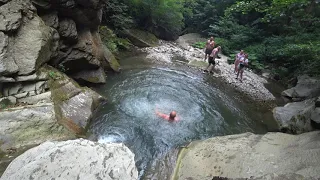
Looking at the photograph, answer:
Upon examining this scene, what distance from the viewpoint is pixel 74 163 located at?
3818 millimetres

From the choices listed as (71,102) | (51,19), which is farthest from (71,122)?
(51,19)

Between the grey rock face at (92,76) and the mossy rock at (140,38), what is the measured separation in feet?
23.0

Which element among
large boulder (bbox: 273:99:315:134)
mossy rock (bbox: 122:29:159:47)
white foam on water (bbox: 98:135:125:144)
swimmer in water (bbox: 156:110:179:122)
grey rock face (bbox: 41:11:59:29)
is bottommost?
white foam on water (bbox: 98:135:125:144)

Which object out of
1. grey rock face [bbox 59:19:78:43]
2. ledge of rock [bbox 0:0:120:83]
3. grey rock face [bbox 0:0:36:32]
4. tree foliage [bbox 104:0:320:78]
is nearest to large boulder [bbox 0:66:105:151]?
ledge of rock [bbox 0:0:120:83]

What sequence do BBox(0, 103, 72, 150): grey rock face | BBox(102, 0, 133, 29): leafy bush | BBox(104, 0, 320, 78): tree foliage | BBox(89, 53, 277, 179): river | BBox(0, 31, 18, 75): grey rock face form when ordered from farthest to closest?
BBox(102, 0, 133, 29): leafy bush → BBox(104, 0, 320, 78): tree foliage → BBox(89, 53, 277, 179): river → BBox(0, 31, 18, 75): grey rock face → BBox(0, 103, 72, 150): grey rock face

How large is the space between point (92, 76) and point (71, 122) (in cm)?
443

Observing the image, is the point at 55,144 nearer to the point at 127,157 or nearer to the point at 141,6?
the point at 127,157

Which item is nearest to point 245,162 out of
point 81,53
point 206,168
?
point 206,168

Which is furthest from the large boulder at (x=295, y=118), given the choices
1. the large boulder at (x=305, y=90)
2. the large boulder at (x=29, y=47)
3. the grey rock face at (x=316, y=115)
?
the large boulder at (x=29, y=47)

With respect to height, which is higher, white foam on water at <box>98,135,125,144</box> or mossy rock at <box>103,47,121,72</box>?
mossy rock at <box>103,47,121,72</box>

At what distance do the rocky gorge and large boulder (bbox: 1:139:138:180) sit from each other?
0.01 meters

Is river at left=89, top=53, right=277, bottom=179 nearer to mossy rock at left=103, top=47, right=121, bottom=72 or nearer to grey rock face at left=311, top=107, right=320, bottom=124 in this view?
mossy rock at left=103, top=47, right=121, bottom=72

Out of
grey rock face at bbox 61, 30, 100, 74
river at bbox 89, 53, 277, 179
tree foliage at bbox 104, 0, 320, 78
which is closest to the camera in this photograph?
river at bbox 89, 53, 277, 179

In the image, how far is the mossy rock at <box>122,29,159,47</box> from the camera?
60.0 feet
